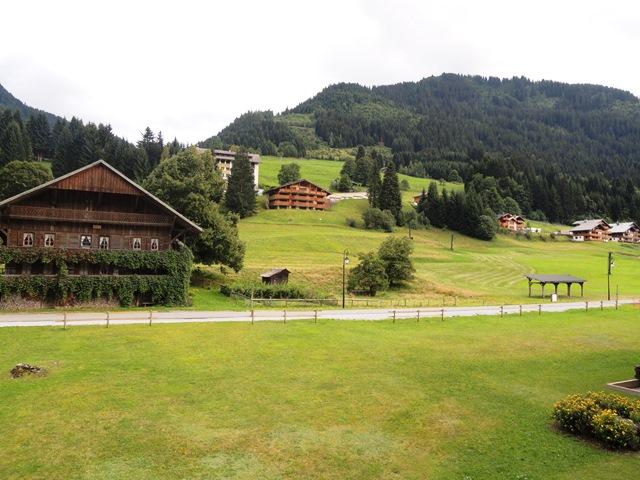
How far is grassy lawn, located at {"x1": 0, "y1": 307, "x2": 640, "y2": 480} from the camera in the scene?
43.7ft

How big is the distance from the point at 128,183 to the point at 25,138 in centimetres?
10863

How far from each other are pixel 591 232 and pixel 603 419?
147 meters

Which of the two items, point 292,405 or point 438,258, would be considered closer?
point 292,405

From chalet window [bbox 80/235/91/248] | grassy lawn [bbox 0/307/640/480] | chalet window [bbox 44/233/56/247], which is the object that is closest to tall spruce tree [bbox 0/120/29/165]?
chalet window [bbox 44/233/56/247]

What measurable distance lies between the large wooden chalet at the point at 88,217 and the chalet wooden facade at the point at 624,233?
144 m

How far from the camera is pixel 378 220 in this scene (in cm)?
11800

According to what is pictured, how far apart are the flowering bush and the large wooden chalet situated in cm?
3728

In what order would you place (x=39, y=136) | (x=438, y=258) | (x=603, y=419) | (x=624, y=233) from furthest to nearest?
1. (x=39, y=136)
2. (x=624, y=233)
3. (x=438, y=258)
4. (x=603, y=419)

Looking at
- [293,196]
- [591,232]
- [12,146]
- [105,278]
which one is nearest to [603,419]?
[105,278]

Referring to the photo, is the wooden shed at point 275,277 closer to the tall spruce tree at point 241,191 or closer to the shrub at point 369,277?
the shrub at point 369,277

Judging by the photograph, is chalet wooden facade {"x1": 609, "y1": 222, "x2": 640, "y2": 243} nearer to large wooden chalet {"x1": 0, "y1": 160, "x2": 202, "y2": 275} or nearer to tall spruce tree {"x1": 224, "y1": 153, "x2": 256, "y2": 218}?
tall spruce tree {"x1": 224, "y1": 153, "x2": 256, "y2": 218}

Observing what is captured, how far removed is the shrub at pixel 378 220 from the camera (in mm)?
117875

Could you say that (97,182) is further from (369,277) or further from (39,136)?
(39,136)

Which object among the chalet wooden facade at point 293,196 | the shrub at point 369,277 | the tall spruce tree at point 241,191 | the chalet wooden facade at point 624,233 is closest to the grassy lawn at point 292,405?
the shrub at point 369,277
